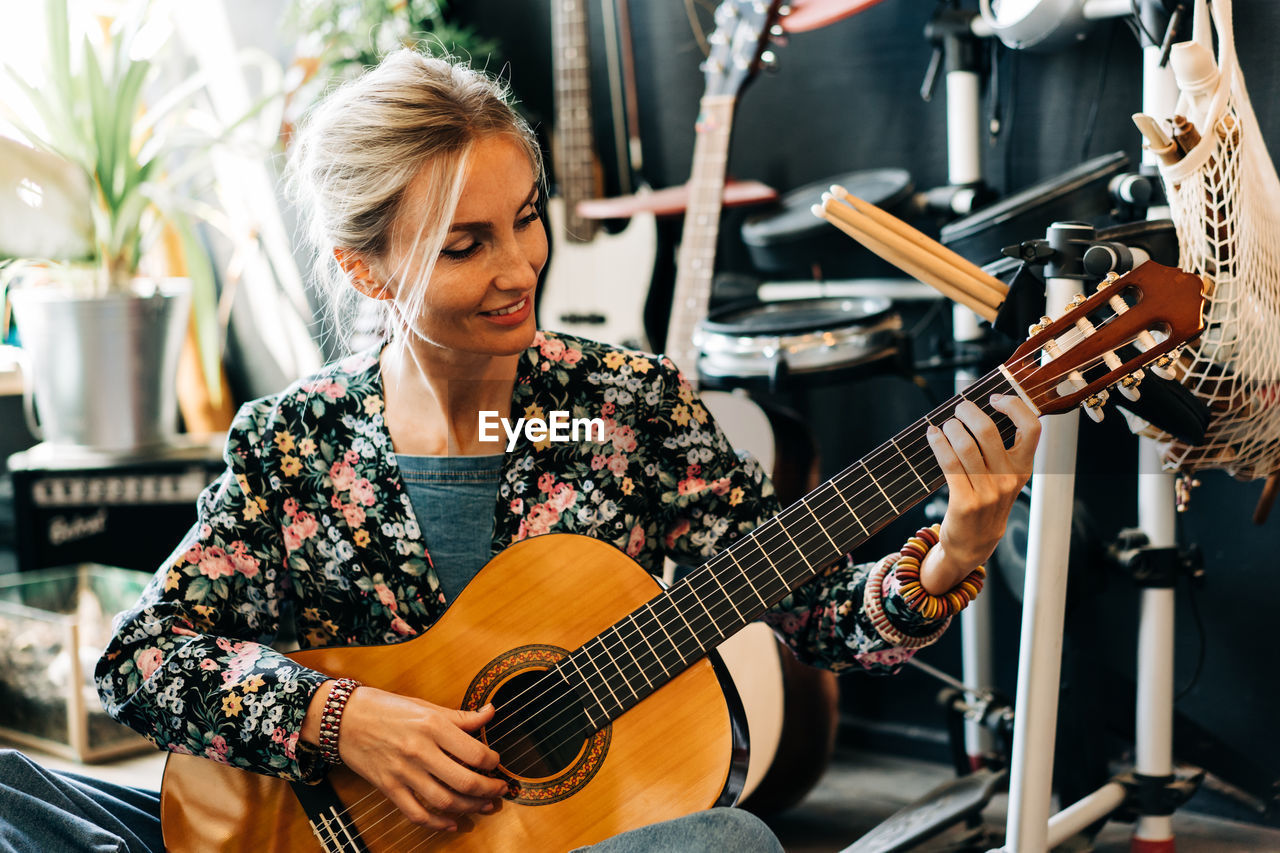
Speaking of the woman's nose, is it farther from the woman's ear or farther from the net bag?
the net bag

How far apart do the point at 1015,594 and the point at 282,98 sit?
1.92 metres

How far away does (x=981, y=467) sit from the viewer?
2.77ft

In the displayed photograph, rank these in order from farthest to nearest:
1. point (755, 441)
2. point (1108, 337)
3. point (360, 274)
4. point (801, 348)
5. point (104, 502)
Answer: point (104, 502), point (755, 441), point (801, 348), point (360, 274), point (1108, 337)

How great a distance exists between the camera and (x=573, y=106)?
82.8 inches

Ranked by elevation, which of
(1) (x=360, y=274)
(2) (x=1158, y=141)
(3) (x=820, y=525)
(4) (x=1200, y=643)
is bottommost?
(4) (x=1200, y=643)

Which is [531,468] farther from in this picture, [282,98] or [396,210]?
[282,98]

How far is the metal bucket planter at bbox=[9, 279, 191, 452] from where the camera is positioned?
7.03ft

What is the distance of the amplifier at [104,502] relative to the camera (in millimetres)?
2191

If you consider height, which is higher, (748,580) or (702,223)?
(702,223)

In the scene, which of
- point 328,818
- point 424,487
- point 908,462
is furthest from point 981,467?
point 328,818

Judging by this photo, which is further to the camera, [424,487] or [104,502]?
[104,502]

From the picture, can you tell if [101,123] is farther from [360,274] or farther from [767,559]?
[767,559]

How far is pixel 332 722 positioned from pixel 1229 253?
0.88 metres

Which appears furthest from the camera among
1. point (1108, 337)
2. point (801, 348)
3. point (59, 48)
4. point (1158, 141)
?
point (59, 48)
